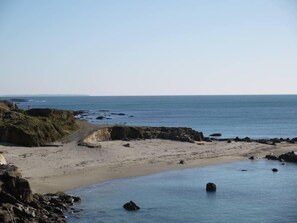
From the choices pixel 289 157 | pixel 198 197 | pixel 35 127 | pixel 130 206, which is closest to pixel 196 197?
pixel 198 197

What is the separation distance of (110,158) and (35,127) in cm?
995

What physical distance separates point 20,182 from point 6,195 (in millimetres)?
1870

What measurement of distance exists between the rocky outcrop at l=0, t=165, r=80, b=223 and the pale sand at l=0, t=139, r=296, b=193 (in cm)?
508

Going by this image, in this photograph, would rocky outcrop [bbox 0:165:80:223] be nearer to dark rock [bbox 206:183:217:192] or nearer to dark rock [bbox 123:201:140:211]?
dark rock [bbox 123:201:140:211]

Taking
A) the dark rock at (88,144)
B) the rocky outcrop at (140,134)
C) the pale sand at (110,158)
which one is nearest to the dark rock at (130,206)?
Answer: the pale sand at (110,158)

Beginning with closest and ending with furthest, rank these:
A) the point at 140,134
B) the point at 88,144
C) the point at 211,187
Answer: the point at 211,187 < the point at 88,144 < the point at 140,134

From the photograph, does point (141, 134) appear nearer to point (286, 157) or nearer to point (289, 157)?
point (286, 157)

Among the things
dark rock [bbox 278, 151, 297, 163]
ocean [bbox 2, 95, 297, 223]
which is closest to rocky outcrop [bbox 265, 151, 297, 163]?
dark rock [bbox 278, 151, 297, 163]

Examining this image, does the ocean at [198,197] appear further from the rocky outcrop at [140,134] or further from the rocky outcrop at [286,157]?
the rocky outcrop at [140,134]

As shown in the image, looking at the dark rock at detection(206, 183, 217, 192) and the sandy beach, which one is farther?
the sandy beach

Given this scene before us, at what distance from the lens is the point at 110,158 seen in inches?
2063

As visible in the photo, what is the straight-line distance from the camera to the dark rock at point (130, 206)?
3222 cm

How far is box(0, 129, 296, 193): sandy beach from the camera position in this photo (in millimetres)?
42062

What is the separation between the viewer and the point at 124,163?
50875mm
